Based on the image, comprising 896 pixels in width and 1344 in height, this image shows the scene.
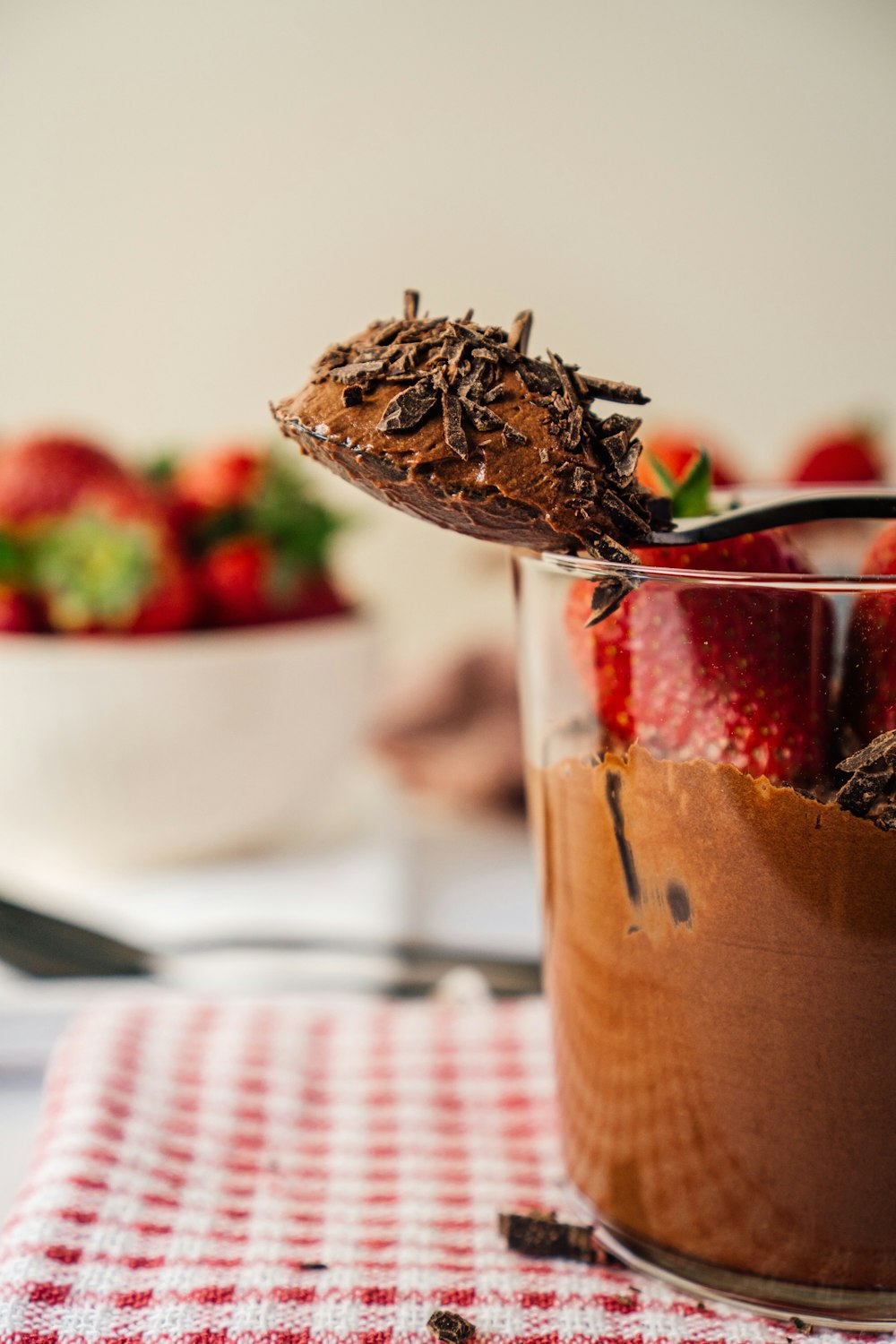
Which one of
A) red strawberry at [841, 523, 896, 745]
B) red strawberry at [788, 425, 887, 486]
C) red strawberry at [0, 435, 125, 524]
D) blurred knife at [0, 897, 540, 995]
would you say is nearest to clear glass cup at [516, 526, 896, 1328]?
red strawberry at [841, 523, 896, 745]

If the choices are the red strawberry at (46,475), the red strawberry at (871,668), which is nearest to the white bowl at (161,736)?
the red strawberry at (46,475)

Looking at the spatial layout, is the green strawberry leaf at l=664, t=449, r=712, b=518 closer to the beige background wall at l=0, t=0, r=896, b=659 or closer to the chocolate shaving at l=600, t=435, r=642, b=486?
the chocolate shaving at l=600, t=435, r=642, b=486

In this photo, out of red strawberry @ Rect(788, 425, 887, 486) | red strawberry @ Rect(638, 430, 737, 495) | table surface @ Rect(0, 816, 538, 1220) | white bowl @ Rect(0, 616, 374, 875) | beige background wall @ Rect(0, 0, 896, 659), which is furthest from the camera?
beige background wall @ Rect(0, 0, 896, 659)

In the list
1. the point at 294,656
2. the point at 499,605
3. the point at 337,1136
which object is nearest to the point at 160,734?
the point at 294,656

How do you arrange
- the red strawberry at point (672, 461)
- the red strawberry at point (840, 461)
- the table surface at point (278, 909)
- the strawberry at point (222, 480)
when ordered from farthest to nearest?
1. the red strawberry at point (840, 461)
2. the strawberry at point (222, 480)
3. the table surface at point (278, 909)
4. the red strawberry at point (672, 461)

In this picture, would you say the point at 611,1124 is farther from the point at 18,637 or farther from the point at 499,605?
the point at 499,605

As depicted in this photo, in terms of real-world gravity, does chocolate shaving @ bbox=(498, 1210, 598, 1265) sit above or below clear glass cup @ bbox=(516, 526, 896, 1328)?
Result: below

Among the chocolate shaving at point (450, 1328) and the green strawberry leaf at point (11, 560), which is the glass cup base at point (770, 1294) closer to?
the chocolate shaving at point (450, 1328)
